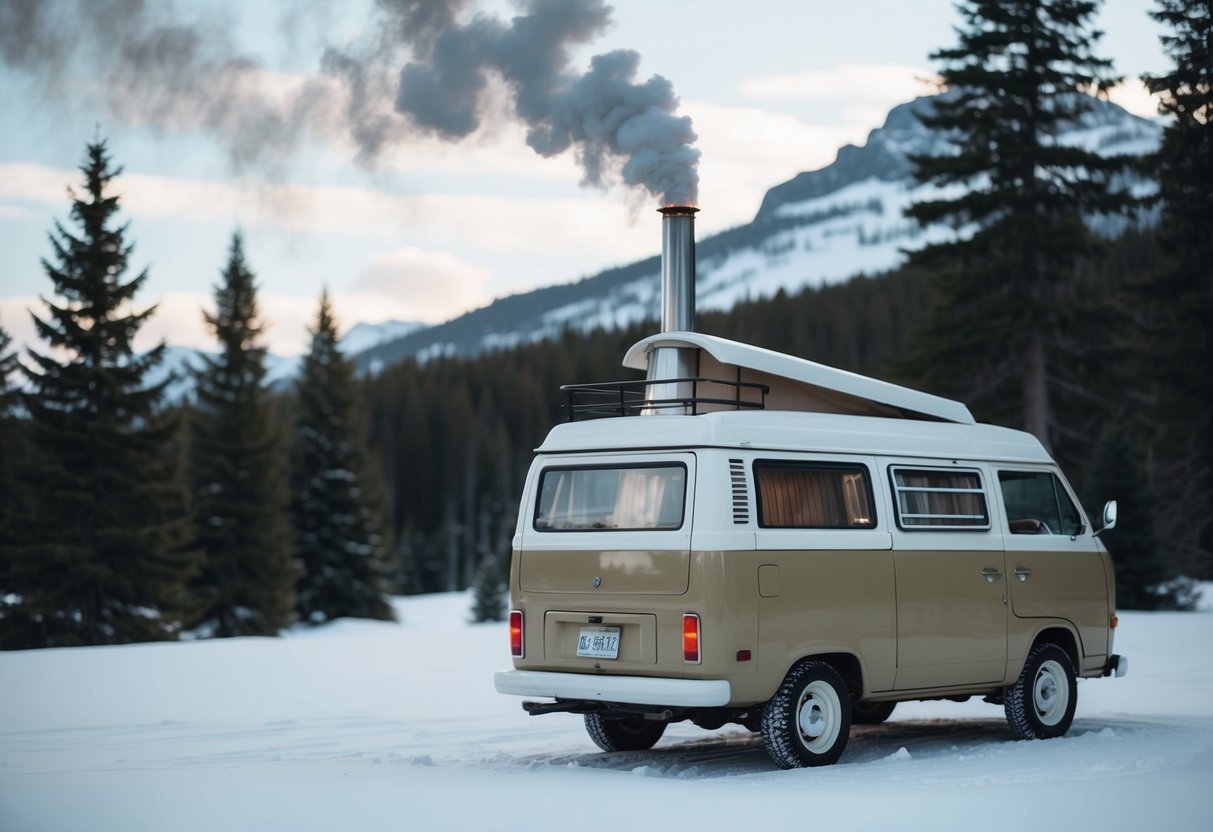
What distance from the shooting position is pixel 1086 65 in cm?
3238

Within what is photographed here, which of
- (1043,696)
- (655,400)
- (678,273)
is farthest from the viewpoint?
(678,273)

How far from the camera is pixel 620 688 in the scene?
906 centimetres

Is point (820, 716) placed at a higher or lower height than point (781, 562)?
lower

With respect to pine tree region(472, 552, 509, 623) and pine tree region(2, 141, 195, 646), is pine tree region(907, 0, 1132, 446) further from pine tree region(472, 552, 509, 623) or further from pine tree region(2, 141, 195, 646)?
pine tree region(2, 141, 195, 646)

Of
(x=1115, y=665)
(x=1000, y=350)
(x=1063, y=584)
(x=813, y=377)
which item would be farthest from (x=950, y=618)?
(x=1000, y=350)

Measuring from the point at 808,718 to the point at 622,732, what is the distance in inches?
66.7

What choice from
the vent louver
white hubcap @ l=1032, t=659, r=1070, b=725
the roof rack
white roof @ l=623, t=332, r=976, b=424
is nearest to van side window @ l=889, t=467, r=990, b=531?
white roof @ l=623, t=332, r=976, b=424

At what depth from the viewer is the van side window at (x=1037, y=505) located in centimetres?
1114

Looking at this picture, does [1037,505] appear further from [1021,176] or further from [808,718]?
[1021,176]

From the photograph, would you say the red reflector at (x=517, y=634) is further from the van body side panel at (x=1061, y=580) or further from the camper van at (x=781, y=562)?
the van body side panel at (x=1061, y=580)

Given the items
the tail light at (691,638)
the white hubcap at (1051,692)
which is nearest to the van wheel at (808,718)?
the tail light at (691,638)

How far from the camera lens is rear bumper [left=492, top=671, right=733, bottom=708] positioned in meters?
8.72

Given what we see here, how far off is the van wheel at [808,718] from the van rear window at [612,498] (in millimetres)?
1341

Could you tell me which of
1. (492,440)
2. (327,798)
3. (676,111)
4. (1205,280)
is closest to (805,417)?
(327,798)
